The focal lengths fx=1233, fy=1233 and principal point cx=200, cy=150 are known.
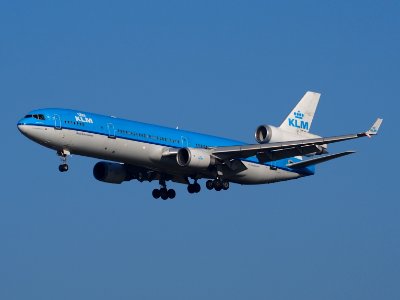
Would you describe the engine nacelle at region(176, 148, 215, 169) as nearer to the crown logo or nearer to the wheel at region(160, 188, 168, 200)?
the wheel at region(160, 188, 168, 200)

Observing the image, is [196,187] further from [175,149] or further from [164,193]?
[175,149]

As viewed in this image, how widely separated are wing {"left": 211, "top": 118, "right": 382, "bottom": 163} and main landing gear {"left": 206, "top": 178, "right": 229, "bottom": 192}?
1749mm

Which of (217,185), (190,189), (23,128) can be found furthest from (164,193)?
(23,128)

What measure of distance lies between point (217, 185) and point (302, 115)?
12.9 metres

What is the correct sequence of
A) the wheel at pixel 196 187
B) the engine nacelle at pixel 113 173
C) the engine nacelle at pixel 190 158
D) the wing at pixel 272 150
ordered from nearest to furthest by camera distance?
the engine nacelle at pixel 190 158 < the wing at pixel 272 150 < the engine nacelle at pixel 113 173 < the wheel at pixel 196 187

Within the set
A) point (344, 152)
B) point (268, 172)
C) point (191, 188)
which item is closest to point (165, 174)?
point (191, 188)

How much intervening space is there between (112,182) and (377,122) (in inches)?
869

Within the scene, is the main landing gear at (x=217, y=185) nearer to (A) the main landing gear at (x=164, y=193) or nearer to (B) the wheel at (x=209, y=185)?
(B) the wheel at (x=209, y=185)

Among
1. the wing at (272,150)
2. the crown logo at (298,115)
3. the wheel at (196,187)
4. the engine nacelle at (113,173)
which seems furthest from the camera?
the crown logo at (298,115)

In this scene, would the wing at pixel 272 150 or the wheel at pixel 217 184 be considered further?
the wheel at pixel 217 184

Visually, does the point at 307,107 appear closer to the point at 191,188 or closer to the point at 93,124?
the point at 191,188

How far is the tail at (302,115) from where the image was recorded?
97438 millimetres

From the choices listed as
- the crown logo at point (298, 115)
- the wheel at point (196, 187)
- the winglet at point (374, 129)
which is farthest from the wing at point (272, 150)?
the crown logo at point (298, 115)

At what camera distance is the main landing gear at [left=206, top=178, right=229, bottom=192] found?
89.4 m
